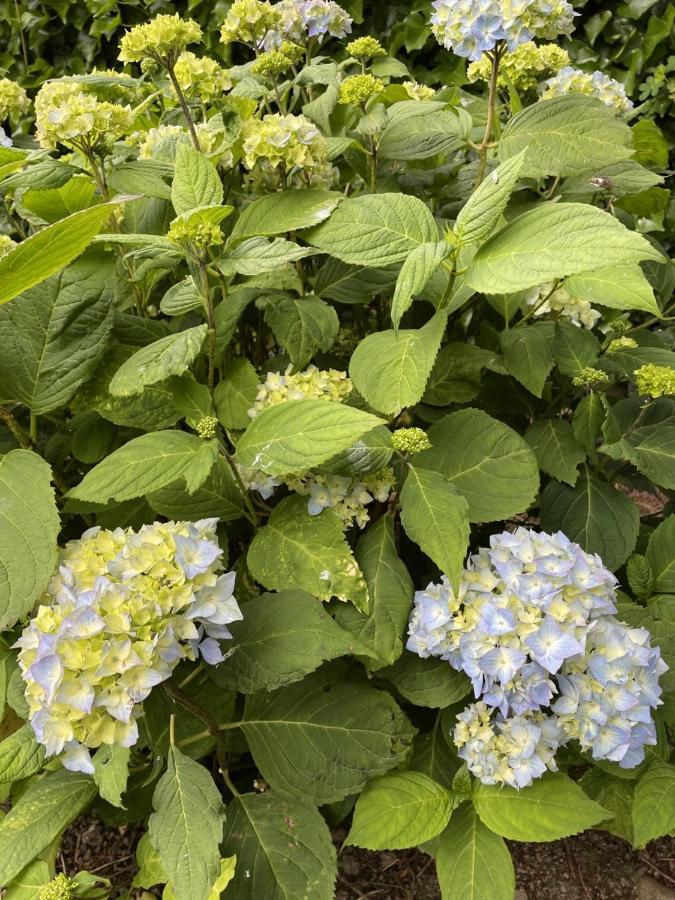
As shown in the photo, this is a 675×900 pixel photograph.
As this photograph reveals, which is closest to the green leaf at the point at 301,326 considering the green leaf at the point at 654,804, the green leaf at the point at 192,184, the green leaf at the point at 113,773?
the green leaf at the point at 192,184

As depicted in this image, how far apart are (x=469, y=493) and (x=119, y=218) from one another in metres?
0.94

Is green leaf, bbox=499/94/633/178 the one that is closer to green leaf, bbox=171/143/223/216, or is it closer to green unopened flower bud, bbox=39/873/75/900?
green leaf, bbox=171/143/223/216

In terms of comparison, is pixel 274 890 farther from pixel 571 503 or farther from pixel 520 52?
pixel 520 52

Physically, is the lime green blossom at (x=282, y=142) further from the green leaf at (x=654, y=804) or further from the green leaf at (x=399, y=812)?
the green leaf at (x=654, y=804)

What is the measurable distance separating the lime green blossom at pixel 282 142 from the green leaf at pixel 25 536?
0.68 meters

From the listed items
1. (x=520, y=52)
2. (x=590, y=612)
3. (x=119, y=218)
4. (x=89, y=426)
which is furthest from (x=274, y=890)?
(x=520, y=52)

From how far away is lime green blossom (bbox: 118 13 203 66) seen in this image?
130 cm

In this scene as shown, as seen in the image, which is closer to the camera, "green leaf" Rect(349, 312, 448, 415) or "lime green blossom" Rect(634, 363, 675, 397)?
"green leaf" Rect(349, 312, 448, 415)

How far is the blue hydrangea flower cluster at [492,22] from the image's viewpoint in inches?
51.8

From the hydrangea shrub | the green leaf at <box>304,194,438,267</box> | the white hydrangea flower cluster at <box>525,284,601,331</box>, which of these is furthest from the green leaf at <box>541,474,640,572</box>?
the green leaf at <box>304,194,438,267</box>

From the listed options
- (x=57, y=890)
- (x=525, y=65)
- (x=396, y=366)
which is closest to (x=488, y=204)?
(x=396, y=366)

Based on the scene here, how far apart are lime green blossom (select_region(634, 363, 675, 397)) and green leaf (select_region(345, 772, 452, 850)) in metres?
0.81

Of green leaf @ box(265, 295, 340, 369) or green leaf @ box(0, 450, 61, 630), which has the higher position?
green leaf @ box(265, 295, 340, 369)

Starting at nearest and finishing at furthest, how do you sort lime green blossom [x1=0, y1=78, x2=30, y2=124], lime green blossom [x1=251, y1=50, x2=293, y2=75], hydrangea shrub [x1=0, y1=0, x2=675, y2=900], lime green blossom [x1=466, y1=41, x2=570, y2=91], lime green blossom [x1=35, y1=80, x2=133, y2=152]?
hydrangea shrub [x1=0, y1=0, x2=675, y2=900] < lime green blossom [x1=35, y1=80, x2=133, y2=152] < lime green blossom [x1=251, y1=50, x2=293, y2=75] < lime green blossom [x1=466, y1=41, x2=570, y2=91] < lime green blossom [x1=0, y1=78, x2=30, y2=124]
